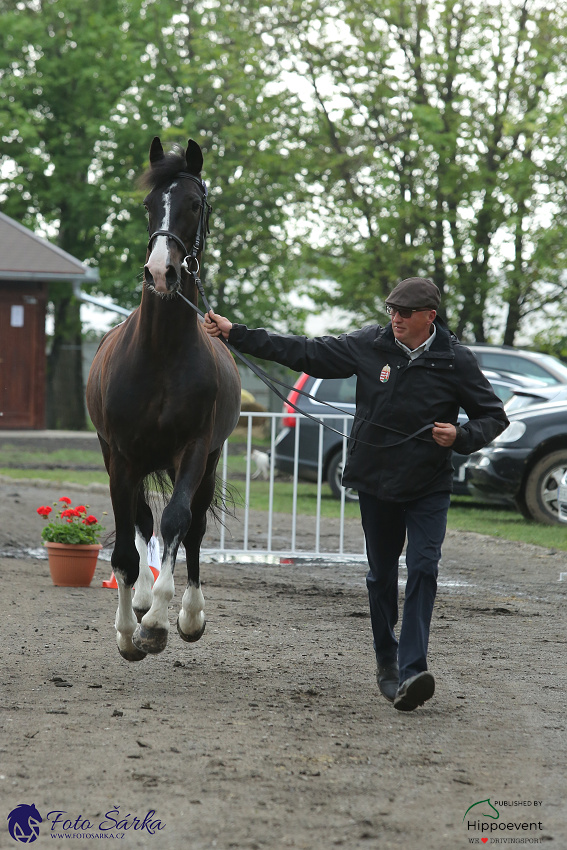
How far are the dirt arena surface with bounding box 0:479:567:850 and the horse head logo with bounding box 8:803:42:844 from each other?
1.2 inches

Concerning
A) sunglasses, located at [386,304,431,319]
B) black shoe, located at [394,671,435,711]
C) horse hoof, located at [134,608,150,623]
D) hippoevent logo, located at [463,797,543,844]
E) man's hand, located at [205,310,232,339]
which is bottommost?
horse hoof, located at [134,608,150,623]

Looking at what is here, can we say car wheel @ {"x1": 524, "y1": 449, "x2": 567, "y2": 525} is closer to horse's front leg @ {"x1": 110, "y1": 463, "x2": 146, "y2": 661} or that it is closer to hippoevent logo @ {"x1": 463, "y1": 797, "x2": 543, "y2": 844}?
horse's front leg @ {"x1": 110, "y1": 463, "x2": 146, "y2": 661}

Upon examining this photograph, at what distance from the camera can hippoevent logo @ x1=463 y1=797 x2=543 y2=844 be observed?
3.51 metres

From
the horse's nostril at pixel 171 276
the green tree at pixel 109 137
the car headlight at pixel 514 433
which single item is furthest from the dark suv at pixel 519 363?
the green tree at pixel 109 137

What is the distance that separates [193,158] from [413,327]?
5.02 feet

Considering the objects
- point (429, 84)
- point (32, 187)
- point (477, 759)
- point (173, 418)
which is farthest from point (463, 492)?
point (32, 187)

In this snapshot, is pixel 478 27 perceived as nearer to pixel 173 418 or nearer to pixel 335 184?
pixel 335 184

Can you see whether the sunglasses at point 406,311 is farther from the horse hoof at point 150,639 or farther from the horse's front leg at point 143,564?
the horse's front leg at point 143,564

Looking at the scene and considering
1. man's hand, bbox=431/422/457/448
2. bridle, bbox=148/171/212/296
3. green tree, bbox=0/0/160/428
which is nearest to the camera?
man's hand, bbox=431/422/457/448

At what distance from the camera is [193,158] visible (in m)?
5.86

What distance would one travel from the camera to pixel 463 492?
15.3 meters

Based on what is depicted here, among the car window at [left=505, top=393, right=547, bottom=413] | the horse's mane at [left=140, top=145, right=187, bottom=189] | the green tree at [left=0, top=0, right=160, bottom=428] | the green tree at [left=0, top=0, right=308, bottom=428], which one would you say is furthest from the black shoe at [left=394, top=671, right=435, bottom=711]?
the green tree at [left=0, top=0, right=160, bottom=428]

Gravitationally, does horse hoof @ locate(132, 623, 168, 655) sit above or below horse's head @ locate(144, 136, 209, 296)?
below

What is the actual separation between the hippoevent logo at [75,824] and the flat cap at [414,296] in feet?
8.58
